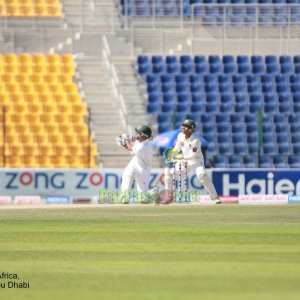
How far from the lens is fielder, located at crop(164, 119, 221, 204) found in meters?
23.2

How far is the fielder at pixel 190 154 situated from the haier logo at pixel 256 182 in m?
3.22

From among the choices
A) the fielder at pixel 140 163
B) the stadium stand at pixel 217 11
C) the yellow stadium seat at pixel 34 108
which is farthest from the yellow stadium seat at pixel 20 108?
the fielder at pixel 140 163

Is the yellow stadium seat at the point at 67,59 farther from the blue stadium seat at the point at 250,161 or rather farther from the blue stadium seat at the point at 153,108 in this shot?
the blue stadium seat at the point at 250,161

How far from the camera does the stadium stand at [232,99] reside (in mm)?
31438

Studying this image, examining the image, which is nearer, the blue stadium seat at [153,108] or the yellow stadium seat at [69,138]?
the yellow stadium seat at [69,138]

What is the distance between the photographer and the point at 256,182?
89.8 feet

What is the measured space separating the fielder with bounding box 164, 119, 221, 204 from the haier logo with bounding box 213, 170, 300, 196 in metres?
3.22

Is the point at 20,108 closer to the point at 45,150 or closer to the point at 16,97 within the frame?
the point at 16,97

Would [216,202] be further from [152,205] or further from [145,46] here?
[145,46]

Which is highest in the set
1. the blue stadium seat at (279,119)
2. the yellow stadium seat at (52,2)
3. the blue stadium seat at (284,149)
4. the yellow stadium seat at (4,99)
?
the yellow stadium seat at (52,2)

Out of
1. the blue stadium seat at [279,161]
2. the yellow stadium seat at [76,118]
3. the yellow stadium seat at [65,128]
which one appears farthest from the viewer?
the yellow stadium seat at [76,118]

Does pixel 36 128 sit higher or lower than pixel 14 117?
lower

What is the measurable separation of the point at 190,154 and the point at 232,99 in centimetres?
976

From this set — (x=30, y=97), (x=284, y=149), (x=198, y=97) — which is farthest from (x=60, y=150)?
(x=284, y=149)
